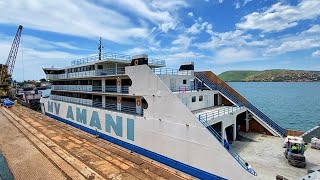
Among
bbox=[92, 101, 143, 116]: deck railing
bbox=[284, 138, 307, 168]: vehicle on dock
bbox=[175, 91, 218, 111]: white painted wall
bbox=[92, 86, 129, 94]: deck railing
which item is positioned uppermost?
bbox=[92, 86, 129, 94]: deck railing

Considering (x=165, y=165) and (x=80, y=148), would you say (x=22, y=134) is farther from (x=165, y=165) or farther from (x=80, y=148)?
(x=165, y=165)

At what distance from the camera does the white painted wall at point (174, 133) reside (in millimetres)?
13172

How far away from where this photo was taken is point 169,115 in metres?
15.8

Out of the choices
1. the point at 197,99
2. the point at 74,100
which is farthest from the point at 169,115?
the point at 74,100

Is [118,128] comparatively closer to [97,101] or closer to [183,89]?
[97,101]

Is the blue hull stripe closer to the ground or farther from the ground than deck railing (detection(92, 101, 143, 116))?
closer to the ground

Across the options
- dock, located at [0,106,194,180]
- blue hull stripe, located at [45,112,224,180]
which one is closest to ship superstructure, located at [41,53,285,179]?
blue hull stripe, located at [45,112,224,180]

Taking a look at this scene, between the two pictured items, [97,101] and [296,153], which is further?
[97,101]

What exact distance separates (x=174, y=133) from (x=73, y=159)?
28.0ft

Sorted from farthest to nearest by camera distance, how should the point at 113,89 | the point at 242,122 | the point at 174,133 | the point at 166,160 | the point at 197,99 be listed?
the point at 242,122
the point at 113,89
the point at 197,99
the point at 166,160
the point at 174,133

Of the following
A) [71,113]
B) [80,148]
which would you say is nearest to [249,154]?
[80,148]

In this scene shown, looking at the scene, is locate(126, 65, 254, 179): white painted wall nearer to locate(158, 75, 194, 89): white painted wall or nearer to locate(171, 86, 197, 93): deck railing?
locate(158, 75, 194, 89): white painted wall

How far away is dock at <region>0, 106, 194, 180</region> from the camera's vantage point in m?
14.2

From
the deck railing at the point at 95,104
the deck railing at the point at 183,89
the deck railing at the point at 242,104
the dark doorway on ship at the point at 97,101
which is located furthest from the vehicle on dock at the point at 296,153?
the dark doorway on ship at the point at 97,101
